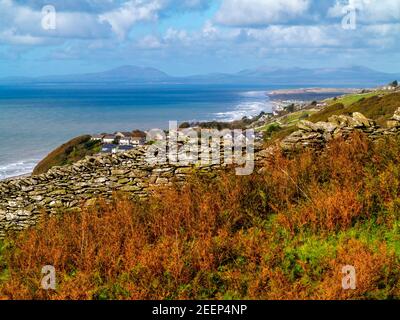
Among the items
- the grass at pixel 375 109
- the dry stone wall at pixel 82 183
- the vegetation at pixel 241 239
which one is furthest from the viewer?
the grass at pixel 375 109

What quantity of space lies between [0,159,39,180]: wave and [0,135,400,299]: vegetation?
26441 mm

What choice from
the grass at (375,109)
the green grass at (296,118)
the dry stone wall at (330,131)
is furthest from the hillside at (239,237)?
the green grass at (296,118)

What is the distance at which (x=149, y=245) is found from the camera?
24.2ft

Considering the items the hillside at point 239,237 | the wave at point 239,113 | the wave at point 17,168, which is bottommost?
the wave at point 17,168

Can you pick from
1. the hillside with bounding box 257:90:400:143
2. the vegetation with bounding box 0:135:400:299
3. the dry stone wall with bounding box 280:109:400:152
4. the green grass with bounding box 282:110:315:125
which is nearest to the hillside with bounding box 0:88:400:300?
the vegetation with bounding box 0:135:400:299

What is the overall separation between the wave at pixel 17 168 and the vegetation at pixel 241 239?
26.4 meters

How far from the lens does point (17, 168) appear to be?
3741 centimetres

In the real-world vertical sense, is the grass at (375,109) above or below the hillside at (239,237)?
above

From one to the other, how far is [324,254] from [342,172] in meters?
2.86

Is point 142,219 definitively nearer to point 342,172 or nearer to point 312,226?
point 312,226

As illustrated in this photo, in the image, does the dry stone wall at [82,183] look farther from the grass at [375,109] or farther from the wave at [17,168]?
the wave at [17,168]

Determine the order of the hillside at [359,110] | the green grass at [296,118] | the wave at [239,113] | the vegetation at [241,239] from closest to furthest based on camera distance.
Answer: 1. the vegetation at [241,239]
2. the hillside at [359,110]
3. the green grass at [296,118]
4. the wave at [239,113]

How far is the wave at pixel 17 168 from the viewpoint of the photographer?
3381 cm

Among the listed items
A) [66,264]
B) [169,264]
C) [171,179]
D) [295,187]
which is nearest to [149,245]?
[169,264]
